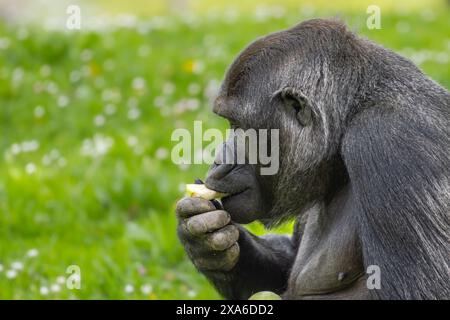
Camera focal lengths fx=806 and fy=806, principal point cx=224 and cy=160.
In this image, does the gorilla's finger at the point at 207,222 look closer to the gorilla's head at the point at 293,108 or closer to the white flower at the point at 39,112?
the gorilla's head at the point at 293,108

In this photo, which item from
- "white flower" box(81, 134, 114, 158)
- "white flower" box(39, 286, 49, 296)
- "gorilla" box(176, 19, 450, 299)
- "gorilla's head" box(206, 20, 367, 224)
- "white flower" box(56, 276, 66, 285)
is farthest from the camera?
"white flower" box(81, 134, 114, 158)

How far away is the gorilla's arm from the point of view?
4.14 meters

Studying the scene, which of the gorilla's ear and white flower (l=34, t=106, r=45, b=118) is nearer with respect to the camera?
the gorilla's ear

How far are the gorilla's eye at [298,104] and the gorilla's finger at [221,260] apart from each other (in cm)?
72

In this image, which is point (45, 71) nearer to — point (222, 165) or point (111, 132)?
point (111, 132)

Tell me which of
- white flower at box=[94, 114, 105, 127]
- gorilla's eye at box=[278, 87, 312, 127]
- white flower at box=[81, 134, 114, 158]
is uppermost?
white flower at box=[94, 114, 105, 127]

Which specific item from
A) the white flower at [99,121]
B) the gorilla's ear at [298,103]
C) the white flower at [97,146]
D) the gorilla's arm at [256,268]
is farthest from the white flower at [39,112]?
the gorilla's ear at [298,103]

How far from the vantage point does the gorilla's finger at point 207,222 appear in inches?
145

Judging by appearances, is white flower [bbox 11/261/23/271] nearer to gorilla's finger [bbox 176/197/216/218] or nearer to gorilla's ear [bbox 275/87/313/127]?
gorilla's finger [bbox 176/197/216/218]

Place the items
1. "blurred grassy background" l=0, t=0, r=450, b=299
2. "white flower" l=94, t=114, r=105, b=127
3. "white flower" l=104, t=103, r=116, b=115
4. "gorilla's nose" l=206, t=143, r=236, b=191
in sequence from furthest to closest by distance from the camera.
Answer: "white flower" l=104, t=103, r=116, b=115, "white flower" l=94, t=114, r=105, b=127, "blurred grassy background" l=0, t=0, r=450, b=299, "gorilla's nose" l=206, t=143, r=236, b=191

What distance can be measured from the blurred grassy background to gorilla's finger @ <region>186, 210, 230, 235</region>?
1088mm

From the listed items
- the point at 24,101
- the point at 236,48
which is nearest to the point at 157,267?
the point at 24,101

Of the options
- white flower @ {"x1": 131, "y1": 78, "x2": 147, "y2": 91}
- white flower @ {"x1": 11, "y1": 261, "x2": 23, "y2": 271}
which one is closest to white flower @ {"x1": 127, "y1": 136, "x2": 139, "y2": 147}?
white flower @ {"x1": 131, "y1": 78, "x2": 147, "y2": 91}

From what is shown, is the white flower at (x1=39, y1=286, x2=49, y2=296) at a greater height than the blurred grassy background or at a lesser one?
lesser
